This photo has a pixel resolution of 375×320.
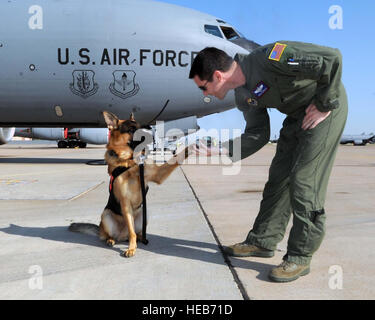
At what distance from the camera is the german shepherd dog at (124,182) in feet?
9.83

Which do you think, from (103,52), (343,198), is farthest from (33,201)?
(103,52)

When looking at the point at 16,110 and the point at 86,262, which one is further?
the point at 16,110

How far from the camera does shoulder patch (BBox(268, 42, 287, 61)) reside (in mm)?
2283

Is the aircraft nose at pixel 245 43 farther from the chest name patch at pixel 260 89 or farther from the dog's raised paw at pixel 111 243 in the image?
the dog's raised paw at pixel 111 243

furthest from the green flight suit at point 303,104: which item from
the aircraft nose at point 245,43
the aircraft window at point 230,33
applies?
the aircraft window at point 230,33

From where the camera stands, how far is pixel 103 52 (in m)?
9.83

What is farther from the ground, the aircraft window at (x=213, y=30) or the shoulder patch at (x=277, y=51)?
the aircraft window at (x=213, y=30)

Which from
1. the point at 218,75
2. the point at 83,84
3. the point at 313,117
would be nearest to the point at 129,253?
the point at 218,75

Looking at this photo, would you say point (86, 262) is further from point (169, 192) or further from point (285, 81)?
point (169, 192)

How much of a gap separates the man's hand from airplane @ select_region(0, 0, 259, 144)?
7881 millimetres

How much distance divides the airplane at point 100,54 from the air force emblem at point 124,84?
29 mm

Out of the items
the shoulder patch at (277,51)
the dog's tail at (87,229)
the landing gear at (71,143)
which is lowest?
the landing gear at (71,143)

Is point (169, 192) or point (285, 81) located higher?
point (285, 81)
